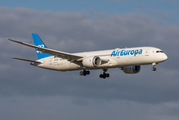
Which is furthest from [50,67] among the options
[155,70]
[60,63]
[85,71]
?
[155,70]

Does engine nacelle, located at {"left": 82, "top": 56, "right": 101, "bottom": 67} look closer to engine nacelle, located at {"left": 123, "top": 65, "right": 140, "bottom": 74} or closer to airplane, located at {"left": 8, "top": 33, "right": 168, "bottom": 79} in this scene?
airplane, located at {"left": 8, "top": 33, "right": 168, "bottom": 79}

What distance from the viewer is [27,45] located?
56250mm

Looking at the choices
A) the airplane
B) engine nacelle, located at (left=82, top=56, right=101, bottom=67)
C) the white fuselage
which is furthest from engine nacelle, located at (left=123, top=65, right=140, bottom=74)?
engine nacelle, located at (left=82, top=56, right=101, bottom=67)

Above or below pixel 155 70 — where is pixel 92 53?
above

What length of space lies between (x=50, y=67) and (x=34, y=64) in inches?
150

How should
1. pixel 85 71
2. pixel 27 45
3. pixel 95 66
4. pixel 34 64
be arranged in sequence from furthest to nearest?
pixel 34 64, pixel 85 71, pixel 95 66, pixel 27 45

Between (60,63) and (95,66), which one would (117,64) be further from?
(60,63)

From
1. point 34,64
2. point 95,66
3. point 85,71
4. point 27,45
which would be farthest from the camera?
point 34,64

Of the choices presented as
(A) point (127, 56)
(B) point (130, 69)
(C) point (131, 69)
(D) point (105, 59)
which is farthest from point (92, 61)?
(C) point (131, 69)

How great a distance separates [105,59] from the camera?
61219mm

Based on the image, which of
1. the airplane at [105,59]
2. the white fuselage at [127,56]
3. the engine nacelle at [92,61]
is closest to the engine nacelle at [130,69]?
the airplane at [105,59]

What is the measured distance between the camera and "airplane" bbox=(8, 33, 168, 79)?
2286 inches

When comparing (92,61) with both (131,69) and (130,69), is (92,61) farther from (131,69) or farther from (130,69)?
→ (131,69)

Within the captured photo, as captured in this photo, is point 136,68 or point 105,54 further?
point 136,68
